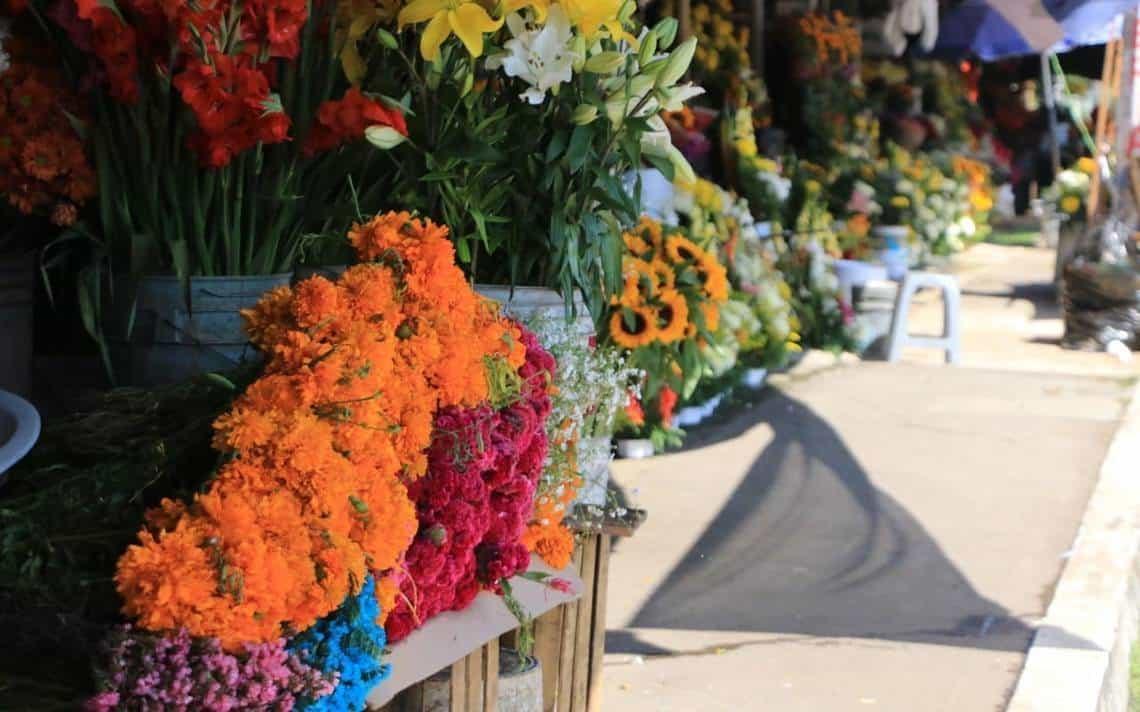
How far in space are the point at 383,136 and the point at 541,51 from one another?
0.27m

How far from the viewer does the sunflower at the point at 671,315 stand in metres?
4.92

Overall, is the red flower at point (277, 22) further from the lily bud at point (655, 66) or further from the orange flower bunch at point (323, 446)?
the lily bud at point (655, 66)

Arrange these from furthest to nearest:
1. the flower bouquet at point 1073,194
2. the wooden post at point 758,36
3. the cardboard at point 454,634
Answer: the flower bouquet at point 1073,194 → the wooden post at point 758,36 → the cardboard at point 454,634

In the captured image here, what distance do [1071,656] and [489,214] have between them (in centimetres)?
219

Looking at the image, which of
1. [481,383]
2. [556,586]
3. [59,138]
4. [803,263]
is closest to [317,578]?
[481,383]

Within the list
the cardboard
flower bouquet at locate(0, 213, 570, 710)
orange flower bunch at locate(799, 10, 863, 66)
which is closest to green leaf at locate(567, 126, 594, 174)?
flower bouquet at locate(0, 213, 570, 710)

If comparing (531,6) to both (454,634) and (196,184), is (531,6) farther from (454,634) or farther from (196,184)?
(454,634)

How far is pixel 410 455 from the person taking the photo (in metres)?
2.06

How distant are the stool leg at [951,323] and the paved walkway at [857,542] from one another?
1.54 ft

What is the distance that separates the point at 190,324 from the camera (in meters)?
2.54

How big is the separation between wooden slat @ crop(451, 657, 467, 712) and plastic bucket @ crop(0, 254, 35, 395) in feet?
2.92

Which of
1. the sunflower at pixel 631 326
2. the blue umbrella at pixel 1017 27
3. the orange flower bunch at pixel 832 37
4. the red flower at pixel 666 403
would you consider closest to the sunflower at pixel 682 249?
the sunflower at pixel 631 326

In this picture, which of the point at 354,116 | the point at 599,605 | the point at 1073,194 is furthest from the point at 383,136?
the point at 1073,194

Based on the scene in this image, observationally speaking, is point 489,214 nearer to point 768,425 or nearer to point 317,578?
Result: point 317,578
